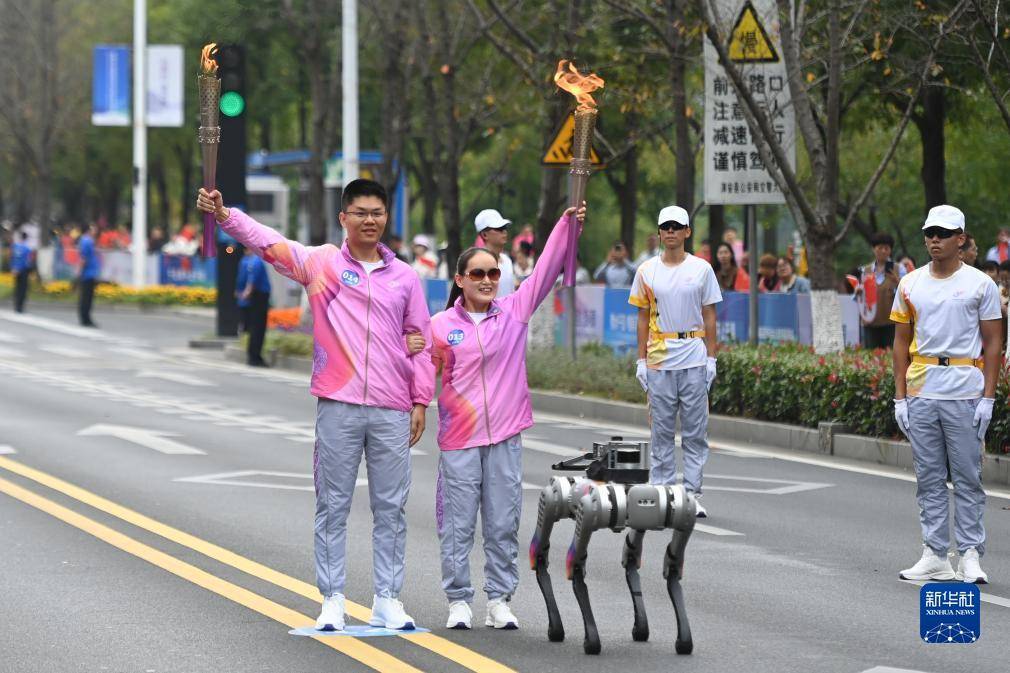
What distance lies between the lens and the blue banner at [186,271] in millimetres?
46188

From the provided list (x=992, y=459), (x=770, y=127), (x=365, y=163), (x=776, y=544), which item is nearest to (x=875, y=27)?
(x=770, y=127)

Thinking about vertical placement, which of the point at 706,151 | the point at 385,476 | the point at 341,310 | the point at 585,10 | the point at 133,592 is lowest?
the point at 133,592

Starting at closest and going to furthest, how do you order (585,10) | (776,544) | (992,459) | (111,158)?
(776,544) < (992,459) < (585,10) < (111,158)

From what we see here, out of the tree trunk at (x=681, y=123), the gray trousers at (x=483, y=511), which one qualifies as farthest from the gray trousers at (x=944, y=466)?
the tree trunk at (x=681, y=123)

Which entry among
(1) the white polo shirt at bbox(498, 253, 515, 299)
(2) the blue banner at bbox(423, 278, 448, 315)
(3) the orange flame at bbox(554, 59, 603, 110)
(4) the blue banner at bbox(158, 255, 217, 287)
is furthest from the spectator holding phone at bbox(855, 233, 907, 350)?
(4) the blue banner at bbox(158, 255, 217, 287)

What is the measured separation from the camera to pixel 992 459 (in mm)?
14125

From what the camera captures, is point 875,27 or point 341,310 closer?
point 341,310

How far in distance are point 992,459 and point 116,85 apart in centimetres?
3289

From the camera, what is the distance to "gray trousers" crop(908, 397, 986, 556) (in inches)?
388

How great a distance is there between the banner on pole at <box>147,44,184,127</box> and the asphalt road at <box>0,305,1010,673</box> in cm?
2530

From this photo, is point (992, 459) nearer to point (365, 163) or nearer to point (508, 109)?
point (508, 109)

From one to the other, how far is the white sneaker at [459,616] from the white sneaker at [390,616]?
0.58 feet

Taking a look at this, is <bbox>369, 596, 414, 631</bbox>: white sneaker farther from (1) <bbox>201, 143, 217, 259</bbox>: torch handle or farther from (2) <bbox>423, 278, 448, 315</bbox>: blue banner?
(2) <bbox>423, 278, 448, 315</bbox>: blue banner

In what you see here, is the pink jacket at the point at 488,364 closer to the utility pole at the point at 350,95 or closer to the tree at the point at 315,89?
the utility pole at the point at 350,95
